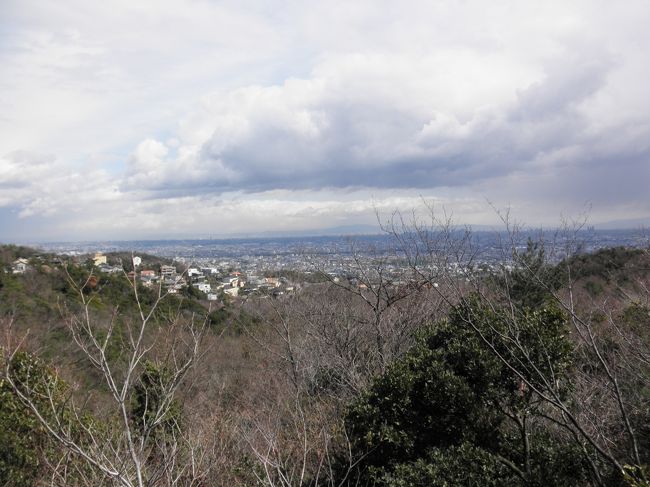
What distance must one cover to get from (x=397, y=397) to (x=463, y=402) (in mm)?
808

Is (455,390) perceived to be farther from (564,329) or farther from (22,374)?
(22,374)

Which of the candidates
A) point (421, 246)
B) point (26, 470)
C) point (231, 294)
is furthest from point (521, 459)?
point (231, 294)

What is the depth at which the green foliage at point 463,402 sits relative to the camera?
5625 mm

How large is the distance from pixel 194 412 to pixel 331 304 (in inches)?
179

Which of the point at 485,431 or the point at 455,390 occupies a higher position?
the point at 455,390

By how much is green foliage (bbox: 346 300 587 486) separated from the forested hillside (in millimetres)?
20

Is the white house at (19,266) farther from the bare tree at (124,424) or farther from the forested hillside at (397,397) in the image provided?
the bare tree at (124,424)

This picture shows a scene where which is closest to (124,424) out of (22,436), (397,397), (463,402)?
(397,397)

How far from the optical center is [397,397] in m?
5.99

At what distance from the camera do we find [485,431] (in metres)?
5.73

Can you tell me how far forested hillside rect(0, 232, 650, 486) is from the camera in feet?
14.3

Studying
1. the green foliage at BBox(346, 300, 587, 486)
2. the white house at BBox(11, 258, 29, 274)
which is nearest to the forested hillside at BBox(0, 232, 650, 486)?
the green foliage at BBox(346, 300, 587, 486)

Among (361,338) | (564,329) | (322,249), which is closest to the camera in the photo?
(564,329)

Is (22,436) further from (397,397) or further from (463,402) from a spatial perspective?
(463,402)
